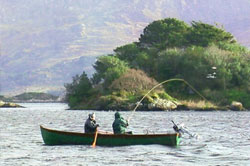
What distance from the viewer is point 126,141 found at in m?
43.1

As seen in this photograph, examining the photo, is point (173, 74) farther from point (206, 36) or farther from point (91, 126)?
point (91, 126)

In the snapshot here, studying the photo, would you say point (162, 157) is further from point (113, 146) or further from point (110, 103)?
point (110, 103)

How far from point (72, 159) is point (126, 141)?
250 inches

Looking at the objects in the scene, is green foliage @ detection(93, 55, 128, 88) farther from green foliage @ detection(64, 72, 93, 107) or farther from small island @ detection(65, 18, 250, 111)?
green foliage @ detection(64, 72, 93, 107)

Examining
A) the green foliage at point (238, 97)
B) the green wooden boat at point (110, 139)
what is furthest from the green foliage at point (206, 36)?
the green wooden boat at point (110, 139)

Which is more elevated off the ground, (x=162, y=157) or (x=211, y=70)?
(x=211, y=70)

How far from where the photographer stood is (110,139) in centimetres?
4328

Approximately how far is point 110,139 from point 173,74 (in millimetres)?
84413

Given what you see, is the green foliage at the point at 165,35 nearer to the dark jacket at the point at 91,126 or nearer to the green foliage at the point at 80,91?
the green foliage at the point at 80,91

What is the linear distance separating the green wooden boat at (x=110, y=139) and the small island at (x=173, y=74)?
6667 centimetres

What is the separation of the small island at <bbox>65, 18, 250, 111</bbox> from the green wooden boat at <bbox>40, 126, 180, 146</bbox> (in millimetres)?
66665

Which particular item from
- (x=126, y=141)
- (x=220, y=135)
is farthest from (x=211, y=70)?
(x=126, y=141)

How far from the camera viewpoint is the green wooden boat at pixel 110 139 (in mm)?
42500

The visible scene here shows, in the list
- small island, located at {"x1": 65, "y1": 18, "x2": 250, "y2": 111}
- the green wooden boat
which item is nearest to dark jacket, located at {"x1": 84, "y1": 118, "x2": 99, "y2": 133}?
the green wooden boat
